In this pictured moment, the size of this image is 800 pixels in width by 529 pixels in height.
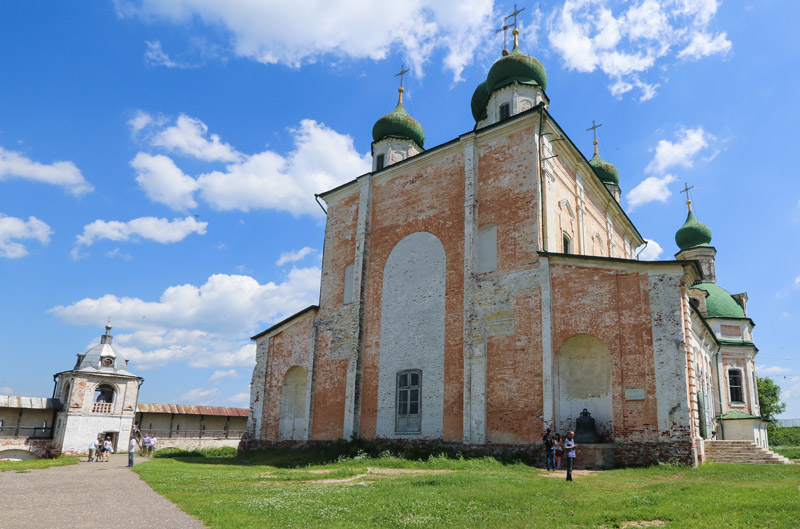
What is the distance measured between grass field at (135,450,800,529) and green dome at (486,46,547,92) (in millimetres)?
14740

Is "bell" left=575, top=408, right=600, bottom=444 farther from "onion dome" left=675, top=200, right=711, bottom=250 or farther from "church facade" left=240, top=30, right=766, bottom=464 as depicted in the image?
"onion dome" left=675, top=200, right=711, bottom=250

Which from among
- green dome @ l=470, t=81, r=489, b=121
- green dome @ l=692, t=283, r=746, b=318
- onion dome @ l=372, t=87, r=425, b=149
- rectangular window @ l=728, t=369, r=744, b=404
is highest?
green dome @ l=470, t=81, r=489, b=121

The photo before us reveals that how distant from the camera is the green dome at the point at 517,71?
21766 millimetres

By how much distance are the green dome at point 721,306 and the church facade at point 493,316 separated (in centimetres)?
390

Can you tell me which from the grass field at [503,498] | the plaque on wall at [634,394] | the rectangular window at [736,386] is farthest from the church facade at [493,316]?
the rectangular window at [736,386]

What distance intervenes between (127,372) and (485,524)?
34333mm

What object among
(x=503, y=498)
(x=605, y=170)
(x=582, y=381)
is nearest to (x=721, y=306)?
(x=605, y=170)

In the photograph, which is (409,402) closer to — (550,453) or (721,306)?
(550,453)

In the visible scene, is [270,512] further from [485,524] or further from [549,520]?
[549,520]

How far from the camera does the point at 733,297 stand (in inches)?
1281

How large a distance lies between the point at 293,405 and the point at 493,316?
10.2 meters

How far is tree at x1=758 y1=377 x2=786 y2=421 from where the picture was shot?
43594 millimetres

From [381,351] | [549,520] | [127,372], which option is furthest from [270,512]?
[127,372]

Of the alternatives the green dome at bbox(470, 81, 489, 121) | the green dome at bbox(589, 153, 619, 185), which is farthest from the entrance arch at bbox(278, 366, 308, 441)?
the green dome at bbox(589, 153, 619, 185)
